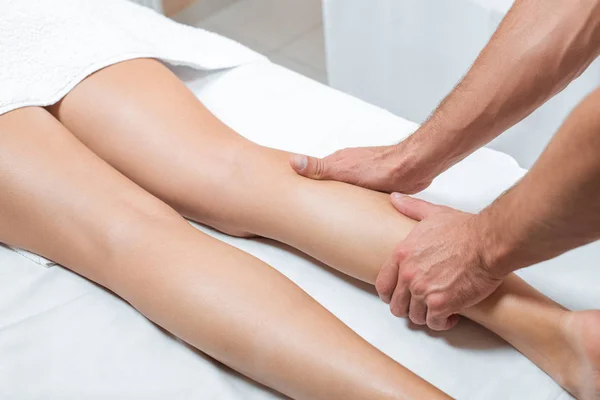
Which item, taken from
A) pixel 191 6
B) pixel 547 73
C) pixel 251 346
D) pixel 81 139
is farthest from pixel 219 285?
pixel 191 6

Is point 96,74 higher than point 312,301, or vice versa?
point 96,74

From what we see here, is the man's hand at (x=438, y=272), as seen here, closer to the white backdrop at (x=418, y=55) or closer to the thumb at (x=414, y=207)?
the thumb at (x=414, y=207)

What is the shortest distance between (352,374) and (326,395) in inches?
1.8

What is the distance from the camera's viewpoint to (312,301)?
1.09m

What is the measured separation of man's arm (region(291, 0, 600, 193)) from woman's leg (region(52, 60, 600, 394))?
0.21 feet

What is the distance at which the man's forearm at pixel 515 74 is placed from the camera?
3.68 feet

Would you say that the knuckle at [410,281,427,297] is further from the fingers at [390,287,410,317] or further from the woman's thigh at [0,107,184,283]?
the woman's thigh at [0,107,184,283]

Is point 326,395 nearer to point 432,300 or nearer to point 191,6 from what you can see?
point 432,300

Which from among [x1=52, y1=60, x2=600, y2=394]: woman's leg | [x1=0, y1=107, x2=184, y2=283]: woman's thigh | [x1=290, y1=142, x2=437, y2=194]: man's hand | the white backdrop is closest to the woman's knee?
[x1=0, y1=107, x2=184, y2=283]: woman's thigh

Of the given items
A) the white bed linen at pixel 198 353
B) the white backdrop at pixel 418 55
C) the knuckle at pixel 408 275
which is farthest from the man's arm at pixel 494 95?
the white backdrop at pixel 418 55

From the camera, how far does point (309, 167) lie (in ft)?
4.06

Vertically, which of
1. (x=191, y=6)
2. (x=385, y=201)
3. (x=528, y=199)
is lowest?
(x=191, y=6)

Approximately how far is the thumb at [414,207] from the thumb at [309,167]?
13 centimetres

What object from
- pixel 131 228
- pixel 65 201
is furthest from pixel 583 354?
pixel 65 201
